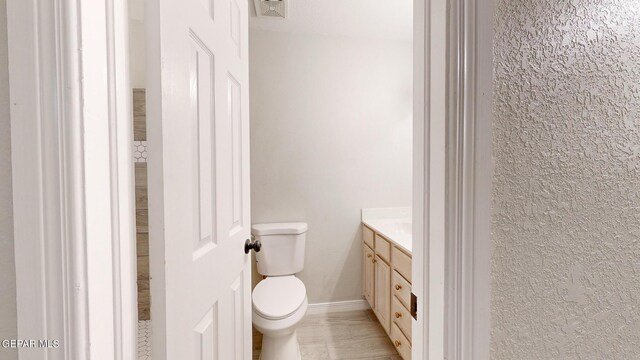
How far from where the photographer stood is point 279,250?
209 centimetres

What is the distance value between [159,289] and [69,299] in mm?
172

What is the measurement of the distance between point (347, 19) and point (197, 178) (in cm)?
191

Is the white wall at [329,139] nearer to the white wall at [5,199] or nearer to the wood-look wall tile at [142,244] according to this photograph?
the wood-look wall tile at [142,244]

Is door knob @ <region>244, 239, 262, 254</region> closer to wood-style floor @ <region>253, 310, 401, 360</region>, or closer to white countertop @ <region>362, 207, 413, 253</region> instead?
white countertop @ <region>362, 207, 413, 253</region>

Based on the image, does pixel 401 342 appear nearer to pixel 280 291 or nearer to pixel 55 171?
pixel 280 291

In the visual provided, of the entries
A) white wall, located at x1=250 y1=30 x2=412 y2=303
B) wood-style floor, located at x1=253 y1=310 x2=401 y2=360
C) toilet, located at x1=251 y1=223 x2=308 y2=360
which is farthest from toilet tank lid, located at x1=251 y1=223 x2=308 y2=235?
wood-style floor, located at x1=253 y1=310 x2=401 y2=360

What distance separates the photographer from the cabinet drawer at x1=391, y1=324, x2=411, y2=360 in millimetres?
1502

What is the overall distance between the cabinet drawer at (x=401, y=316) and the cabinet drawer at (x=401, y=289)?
1.4 inches

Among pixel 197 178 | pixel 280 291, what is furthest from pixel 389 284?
pixel 197 178

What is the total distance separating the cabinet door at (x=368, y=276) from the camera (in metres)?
2.13

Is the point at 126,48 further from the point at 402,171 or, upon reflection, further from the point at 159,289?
the point at 402,171

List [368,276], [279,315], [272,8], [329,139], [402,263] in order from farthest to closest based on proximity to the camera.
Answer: [329,139]
[368,276]
[272,8]
[402,263]
[279,315]

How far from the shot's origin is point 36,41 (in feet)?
1.13

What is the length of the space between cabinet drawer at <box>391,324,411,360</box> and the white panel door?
3.04ft
